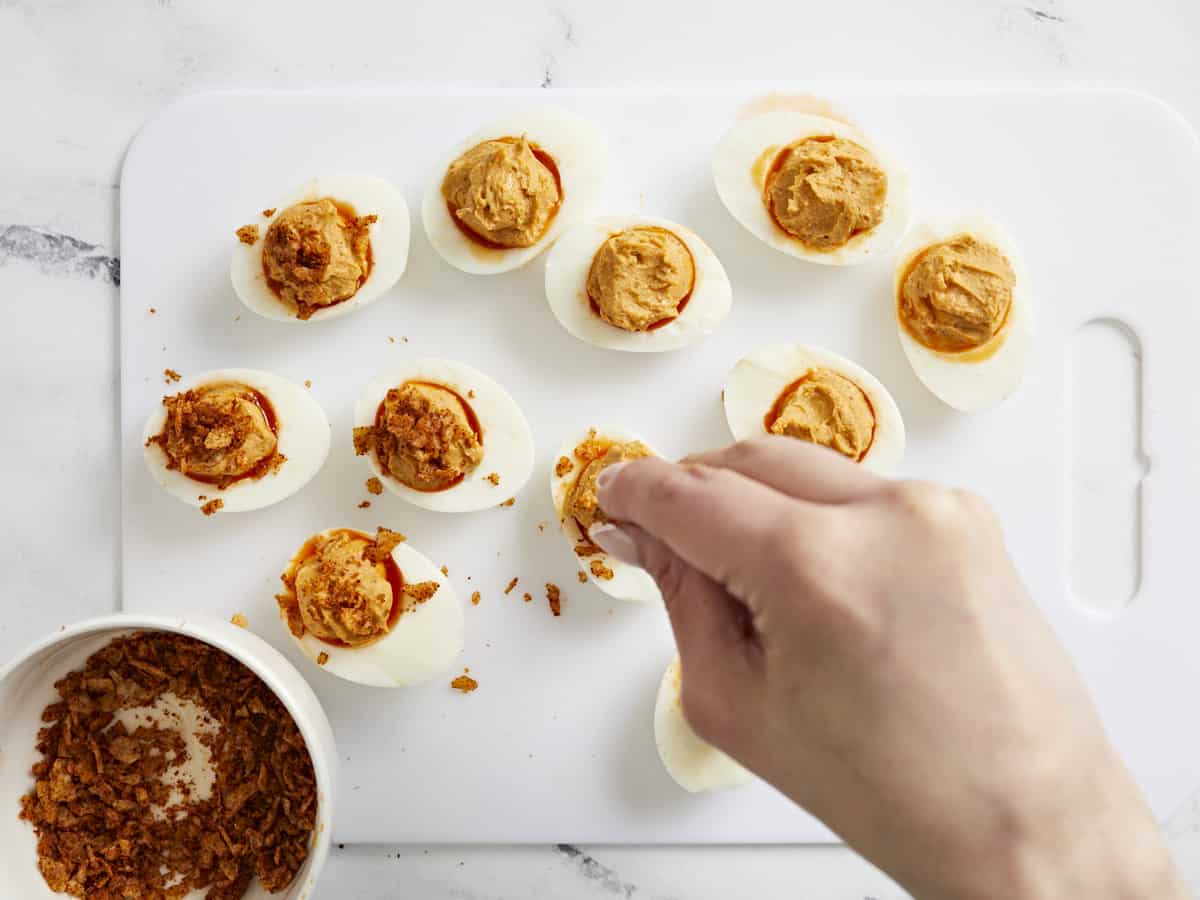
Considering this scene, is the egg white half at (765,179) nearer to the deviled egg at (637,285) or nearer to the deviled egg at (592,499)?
the deviled egg at (637,285)

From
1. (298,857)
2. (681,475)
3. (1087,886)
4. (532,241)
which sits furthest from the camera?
(532,241)

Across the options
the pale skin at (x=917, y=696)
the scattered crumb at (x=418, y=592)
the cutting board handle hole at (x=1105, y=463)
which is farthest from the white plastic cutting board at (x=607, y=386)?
the pale skin at (x=917, y=696)

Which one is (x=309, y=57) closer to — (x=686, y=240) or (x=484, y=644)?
(x=686, y=240)

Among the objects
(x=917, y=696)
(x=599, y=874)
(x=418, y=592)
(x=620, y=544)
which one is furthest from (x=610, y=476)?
(x=599, y=874)

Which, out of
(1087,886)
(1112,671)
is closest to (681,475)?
(1087,886)

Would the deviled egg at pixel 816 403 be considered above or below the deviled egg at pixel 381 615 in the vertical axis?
above

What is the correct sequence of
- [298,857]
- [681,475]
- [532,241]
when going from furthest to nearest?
[532,241] → [298,857] → [681,475]

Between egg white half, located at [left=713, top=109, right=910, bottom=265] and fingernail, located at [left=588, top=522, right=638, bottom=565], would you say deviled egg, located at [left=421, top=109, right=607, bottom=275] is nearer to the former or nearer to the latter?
egg white half, located at [left=713, top=109, right=910, bottom=265]
